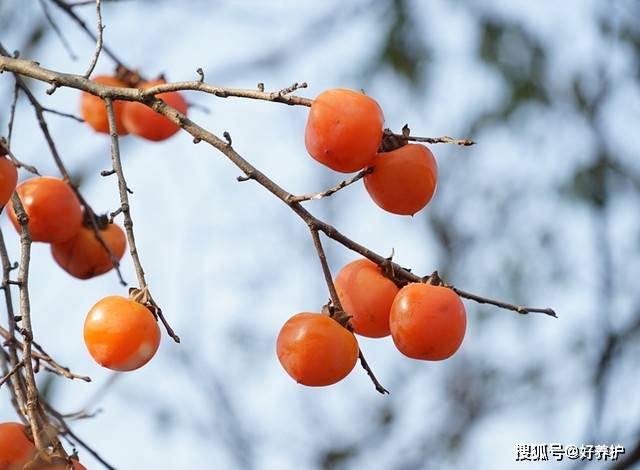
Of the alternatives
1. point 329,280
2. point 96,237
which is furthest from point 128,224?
point 96,237

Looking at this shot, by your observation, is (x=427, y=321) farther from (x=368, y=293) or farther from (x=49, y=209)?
(x=49, y=209)

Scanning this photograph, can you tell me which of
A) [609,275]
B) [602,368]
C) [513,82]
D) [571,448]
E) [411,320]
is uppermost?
[513,82]

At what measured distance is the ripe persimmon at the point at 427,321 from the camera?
136 centimetres

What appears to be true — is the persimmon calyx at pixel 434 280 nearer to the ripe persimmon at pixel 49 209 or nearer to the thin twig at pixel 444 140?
the thin twig at pixel 444 140

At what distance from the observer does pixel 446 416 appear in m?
5.77

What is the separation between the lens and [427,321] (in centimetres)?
136

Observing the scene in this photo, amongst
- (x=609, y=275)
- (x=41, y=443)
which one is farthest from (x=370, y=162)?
(x=609, y=275)

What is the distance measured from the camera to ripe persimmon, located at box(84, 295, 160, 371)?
1.30 meters

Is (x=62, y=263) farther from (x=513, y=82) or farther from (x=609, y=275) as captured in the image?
(x=513, y=82)

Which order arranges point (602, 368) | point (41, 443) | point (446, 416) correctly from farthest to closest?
point (446, 416) < point (602, 368) < point (41, 443)

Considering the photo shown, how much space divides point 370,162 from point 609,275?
276cm

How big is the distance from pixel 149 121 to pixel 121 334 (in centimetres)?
93

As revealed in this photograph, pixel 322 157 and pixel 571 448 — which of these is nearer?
pixel 322 157

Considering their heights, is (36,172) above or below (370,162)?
above
